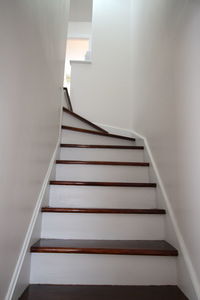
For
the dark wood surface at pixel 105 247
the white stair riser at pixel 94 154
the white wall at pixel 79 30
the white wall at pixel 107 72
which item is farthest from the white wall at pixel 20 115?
the white wall at pixel 79 30

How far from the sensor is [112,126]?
3.36 meters

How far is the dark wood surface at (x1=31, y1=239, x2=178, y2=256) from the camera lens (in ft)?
4.01

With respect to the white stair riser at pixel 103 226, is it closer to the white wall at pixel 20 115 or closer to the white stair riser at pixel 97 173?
the white wall at pixel 20 115

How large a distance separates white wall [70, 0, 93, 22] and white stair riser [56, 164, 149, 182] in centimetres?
363

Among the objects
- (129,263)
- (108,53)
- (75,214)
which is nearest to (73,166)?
(75,214)

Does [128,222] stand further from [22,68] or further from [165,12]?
[165,12]

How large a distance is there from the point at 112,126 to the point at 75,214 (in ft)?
6.79

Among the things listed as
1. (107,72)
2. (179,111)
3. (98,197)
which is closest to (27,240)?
(98,197)

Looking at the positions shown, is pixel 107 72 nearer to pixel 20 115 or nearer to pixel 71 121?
pixel 71 121

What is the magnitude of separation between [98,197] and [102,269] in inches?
21.5

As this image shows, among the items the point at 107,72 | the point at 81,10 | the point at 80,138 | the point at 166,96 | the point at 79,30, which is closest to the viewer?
the point at 166,96

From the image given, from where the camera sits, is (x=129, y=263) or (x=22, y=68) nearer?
(x=22, y=68)

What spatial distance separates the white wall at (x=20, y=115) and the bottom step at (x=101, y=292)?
0.23m

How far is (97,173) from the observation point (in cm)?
194
